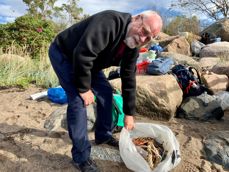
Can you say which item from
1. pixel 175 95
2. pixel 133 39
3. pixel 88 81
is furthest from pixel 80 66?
pixel 175 95

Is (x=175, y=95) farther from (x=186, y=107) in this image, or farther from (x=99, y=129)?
(x=99, y=129)

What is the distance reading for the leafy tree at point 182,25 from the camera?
58.3 feet

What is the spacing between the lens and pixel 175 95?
16.6ft

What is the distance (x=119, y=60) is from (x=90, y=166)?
1.02 meters

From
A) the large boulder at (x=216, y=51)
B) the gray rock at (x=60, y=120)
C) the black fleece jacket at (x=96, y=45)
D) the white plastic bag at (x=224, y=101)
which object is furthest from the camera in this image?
the large boulder at (x=216, y=51)

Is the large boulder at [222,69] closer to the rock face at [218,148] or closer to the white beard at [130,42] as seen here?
the rock face at [218,148]

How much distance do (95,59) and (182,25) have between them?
621 inches

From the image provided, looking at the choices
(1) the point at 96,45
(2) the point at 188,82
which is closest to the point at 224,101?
(2) the point at 188,82

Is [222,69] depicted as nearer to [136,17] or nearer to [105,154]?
[105,154]

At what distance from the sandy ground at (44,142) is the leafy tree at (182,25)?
13.2m

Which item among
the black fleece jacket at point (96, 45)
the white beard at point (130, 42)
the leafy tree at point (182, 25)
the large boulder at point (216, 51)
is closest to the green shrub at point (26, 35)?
the large boulder at point (216, 51)

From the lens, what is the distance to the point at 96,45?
108 inches

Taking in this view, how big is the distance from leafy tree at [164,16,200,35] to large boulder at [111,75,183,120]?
13.2 m

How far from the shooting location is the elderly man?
2754 mm
